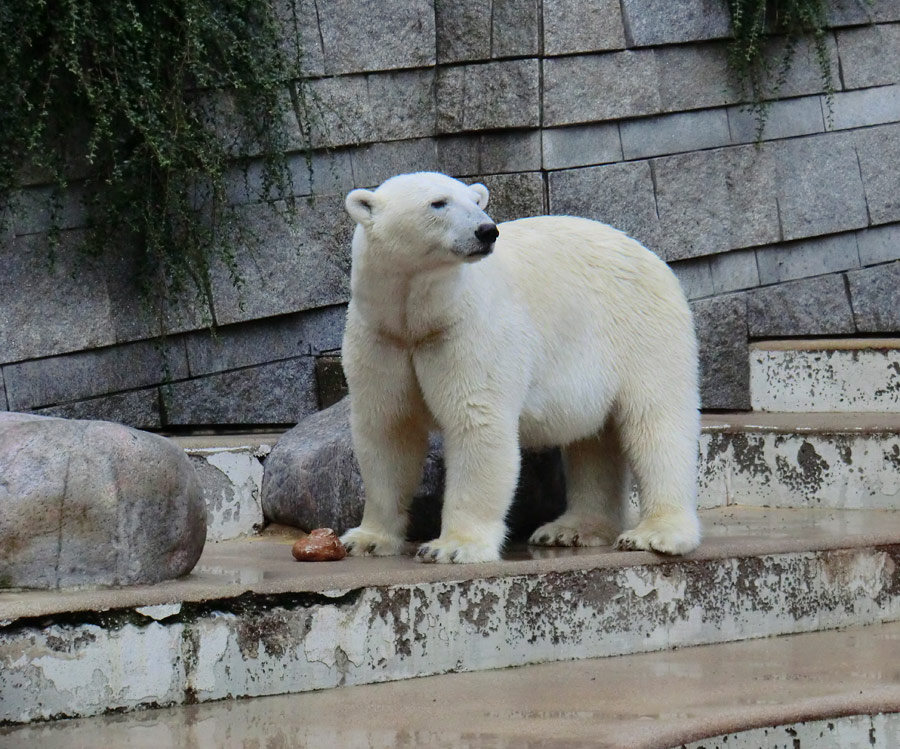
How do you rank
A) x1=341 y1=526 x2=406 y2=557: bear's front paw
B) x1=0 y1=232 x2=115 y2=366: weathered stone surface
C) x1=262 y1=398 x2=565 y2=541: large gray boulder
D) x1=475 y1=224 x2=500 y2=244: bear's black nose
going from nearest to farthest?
x1=475 y1=224 x2=500 y2=244: bear's black nose, x1=341 y1=526 x2=406 y2=557: bear's front paw, x1=262 y1=398 x2=565 y2=541: large gray boulder, x1=0 y1=232 x2=115 y2=366: weathered stone surface

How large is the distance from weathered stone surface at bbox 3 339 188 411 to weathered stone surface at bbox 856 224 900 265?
3.20m

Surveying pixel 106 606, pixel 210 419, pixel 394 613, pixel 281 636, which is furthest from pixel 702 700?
pixel 210 419

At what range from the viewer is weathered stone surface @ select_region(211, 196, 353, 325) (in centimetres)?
545

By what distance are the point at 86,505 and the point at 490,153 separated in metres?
3.11

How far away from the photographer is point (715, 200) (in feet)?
19.9

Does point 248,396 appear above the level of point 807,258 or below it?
below

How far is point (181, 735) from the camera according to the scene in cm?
280

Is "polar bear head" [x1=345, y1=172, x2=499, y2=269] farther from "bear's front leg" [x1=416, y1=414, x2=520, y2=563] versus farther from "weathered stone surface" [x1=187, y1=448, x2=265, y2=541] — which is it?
"weathered stone surface" [x1=187, y1=448, x2=265, y2=541]

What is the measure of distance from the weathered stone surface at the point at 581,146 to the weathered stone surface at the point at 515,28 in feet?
1.17

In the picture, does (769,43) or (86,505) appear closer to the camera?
(86,505)

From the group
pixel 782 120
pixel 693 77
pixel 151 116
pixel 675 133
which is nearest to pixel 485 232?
pixel 151 116

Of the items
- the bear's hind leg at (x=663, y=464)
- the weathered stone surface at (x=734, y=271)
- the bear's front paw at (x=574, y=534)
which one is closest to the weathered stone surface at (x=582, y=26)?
the weathered stone surface at (x=734, y=271)

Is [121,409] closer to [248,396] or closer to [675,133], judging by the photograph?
[248,396]

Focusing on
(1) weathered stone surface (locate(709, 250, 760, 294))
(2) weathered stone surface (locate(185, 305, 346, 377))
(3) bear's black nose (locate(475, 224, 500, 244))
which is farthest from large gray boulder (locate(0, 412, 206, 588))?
(1) weathered stone surface (locate(709, 250, 760, 294))
